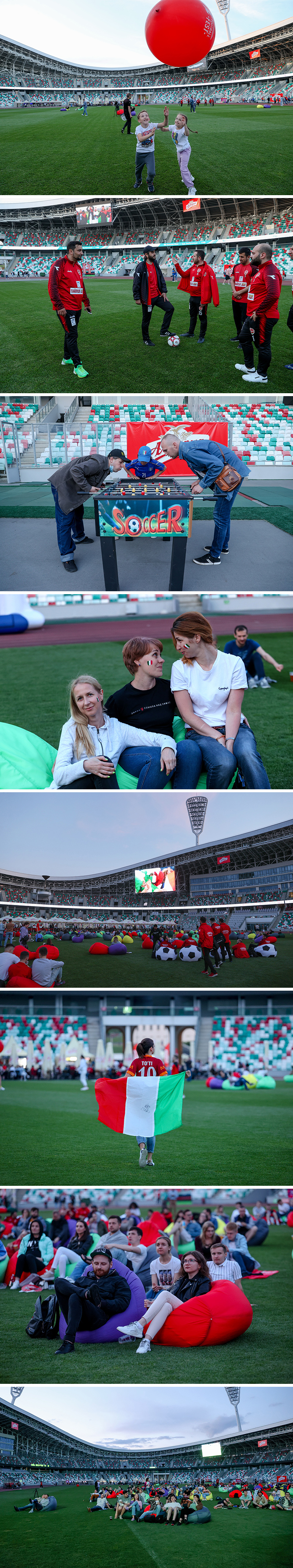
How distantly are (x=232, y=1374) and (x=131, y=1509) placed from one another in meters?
0.74

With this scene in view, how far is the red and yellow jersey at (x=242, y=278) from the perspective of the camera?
18.3ft

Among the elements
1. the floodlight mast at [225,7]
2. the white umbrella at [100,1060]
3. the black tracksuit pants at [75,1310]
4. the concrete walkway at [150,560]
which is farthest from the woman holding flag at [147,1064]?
the floodlight mast at [225,7]

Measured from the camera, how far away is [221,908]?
14.9ft

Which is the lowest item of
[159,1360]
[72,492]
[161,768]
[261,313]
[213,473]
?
[159,1360]

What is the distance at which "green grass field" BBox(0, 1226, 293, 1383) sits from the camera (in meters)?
4.56

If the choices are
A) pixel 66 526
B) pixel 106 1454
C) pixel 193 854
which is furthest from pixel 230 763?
pixel 106 1454

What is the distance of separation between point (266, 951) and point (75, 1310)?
6.47 ft

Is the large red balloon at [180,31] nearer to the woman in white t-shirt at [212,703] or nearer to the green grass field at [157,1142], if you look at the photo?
the woman in white t-shirt at [212,703]

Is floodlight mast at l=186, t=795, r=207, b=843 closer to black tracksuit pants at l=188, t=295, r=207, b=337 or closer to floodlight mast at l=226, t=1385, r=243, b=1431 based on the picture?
floodlight mast at l=226, t=1385, r=243, b=1431

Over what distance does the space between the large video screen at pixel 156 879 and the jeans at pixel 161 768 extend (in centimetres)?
44

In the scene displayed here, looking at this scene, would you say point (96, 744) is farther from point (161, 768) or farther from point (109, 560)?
point (109, 560)

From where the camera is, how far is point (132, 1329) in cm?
467

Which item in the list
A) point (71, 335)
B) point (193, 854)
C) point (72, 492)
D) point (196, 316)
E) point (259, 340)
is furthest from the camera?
point (196, 316)

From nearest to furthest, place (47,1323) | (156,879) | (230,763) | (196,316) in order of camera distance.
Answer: (230,763) → (156,879) → (47,1323) → (196,316)
